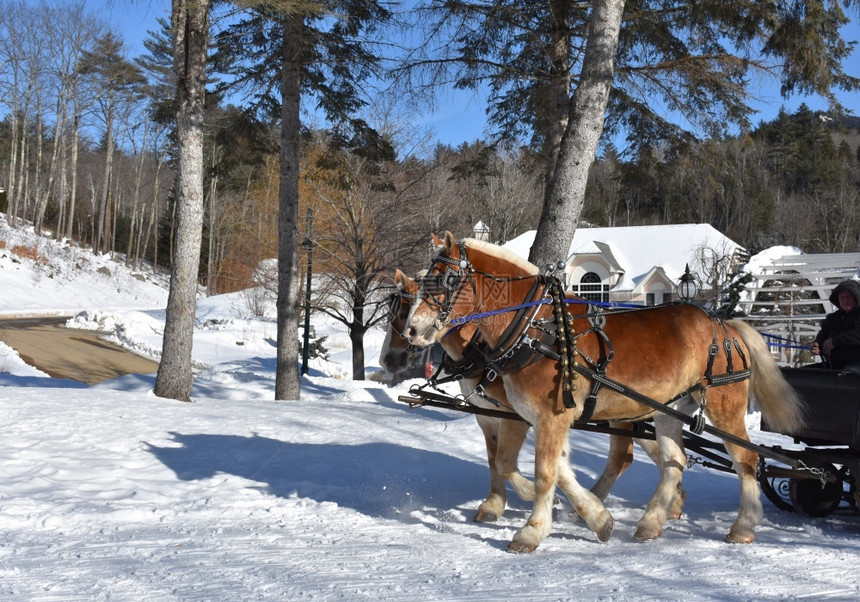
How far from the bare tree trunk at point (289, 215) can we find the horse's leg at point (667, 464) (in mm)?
7870

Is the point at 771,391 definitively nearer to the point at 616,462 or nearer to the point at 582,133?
the point at 616,462

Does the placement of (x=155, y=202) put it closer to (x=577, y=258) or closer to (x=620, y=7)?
(x=577, y=258)

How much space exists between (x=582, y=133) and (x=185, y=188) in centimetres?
577

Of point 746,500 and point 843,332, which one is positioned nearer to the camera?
point 746,500

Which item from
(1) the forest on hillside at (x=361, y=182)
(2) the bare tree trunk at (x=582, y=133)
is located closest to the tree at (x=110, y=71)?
(1) the forest on hillside at (x=361, y=182)

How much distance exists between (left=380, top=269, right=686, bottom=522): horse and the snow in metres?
0.24

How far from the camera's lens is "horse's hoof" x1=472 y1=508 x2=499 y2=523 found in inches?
213

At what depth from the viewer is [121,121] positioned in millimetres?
45125

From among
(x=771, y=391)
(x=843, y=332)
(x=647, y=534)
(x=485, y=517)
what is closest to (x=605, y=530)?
(x=647, y=534)

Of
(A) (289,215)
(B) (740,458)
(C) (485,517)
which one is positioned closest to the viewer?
(B) (740,458)

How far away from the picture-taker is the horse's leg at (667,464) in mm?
5277

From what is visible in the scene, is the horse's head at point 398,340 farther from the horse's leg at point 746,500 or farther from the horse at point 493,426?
the horse's leg at point 746,500

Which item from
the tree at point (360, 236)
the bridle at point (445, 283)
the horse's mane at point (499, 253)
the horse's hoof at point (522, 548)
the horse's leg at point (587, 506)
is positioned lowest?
the horse's hoof at point (522, 548)

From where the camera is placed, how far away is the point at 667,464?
556 centimetres
